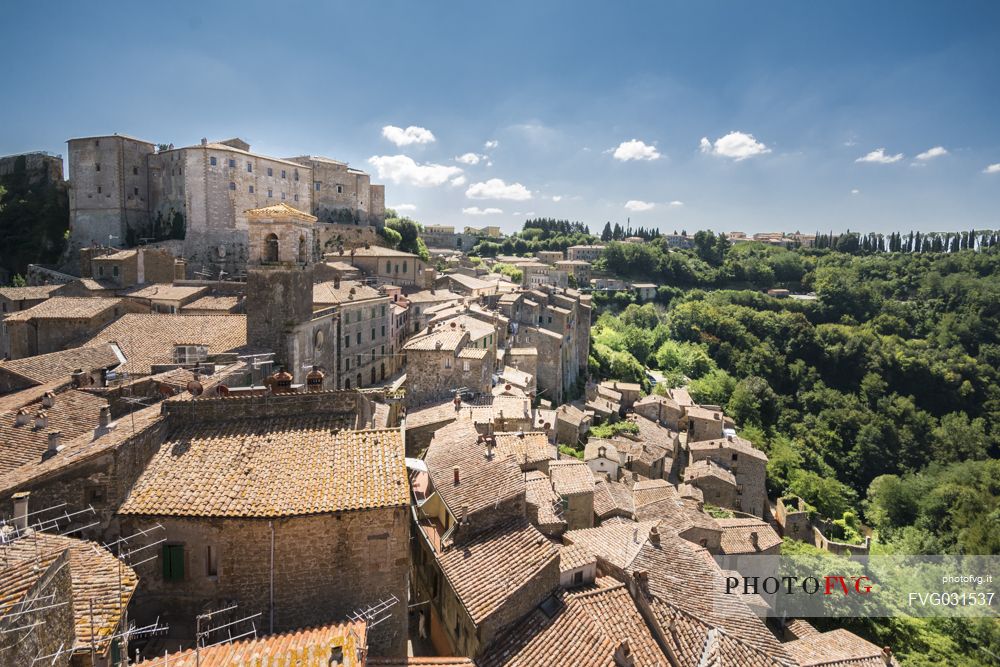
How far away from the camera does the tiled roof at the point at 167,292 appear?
31859 millimetres

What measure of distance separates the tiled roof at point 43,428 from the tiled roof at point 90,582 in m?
4.87

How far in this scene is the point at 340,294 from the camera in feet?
110

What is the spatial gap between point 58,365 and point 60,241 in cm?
5067

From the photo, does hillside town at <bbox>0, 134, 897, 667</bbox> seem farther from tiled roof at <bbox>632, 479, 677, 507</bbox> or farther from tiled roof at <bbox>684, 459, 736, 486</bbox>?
tiled roof at <bbox>684, 459, 736, 486</bbox>

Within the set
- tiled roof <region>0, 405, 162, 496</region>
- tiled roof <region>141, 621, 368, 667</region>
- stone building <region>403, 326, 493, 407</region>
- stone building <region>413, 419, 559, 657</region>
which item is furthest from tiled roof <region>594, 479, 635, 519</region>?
tiled roof <region>0, 405, 162, 496</region>

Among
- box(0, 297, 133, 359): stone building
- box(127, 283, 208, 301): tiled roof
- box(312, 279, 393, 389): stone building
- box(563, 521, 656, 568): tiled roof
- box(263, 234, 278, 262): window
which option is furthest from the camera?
box(127, 283, 208, 301): tiled roof

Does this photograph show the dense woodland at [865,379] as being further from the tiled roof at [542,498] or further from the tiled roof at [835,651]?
the tiled roof at [542,498]

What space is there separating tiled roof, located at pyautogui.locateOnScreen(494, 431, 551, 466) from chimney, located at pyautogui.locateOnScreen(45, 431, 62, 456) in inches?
480

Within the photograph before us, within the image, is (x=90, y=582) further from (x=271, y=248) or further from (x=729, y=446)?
(x=729, y=446)

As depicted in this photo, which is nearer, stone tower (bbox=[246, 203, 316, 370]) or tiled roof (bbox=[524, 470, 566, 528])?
tiled roof (bbox=[524, 470, 566, 528])

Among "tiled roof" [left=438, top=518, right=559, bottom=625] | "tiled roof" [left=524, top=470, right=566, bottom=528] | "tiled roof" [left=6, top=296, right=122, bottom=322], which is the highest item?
"tiled roof" [left=6, top=296, right=122, bottom=322]

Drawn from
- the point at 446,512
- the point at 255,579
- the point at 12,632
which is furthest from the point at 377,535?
the point at 12,632

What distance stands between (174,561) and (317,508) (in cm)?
268

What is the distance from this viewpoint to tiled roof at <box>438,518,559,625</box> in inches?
447
